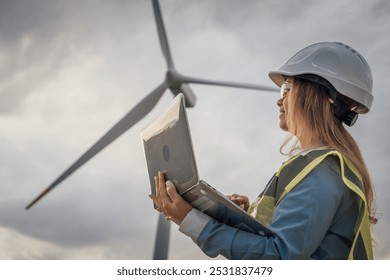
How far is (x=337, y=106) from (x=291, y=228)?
0.78m

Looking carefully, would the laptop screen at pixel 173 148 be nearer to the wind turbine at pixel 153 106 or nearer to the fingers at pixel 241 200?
the fingers at pixel 241 200

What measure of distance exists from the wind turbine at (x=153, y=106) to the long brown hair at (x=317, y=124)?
8.80 m

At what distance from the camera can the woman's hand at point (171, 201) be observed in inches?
93.3

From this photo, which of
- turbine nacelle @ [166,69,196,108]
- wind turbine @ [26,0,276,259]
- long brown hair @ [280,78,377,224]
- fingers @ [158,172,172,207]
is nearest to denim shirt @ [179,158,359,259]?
fingers @ [158,172,172,207]

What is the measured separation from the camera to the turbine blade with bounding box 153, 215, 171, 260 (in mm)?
13227

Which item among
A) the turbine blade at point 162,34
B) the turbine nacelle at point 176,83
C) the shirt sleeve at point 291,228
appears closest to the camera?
the shirt sleeve at point 291,228

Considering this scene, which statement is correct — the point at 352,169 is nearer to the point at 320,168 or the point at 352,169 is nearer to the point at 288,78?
the point at 320,168

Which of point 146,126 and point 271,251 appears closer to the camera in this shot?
point 271,251

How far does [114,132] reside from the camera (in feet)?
37.4

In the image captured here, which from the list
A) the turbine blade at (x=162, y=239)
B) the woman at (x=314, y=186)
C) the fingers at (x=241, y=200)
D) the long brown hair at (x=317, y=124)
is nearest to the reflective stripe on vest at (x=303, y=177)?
the woman at (x=314, y=186)

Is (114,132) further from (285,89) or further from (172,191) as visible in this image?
(172,191)
